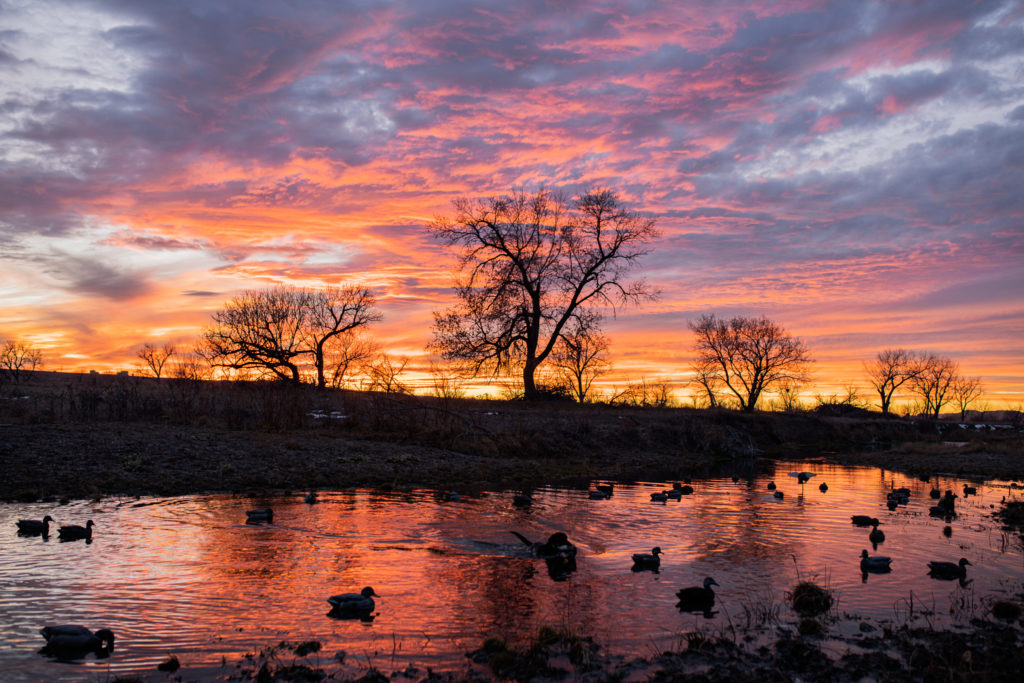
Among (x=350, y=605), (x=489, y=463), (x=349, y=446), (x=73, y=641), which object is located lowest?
(x=350, y=605)

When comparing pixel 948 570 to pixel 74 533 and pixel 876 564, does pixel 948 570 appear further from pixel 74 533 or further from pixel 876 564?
pixel 74 533

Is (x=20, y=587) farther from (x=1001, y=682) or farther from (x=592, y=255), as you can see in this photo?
(x=592, y=255)

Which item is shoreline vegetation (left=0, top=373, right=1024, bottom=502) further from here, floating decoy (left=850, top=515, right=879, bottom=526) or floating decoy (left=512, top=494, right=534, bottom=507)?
floating decoy (left=850, top=515, right=879, bottom=526)

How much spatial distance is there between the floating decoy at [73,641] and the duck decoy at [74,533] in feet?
17.6

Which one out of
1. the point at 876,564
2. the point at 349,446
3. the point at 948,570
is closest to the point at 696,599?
the point at 876,564

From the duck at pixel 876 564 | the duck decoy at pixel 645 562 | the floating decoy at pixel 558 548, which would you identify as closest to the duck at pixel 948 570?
the duck at pixel 876 564

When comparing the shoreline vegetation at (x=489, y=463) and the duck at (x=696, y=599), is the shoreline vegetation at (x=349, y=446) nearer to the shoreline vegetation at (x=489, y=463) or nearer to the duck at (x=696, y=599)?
the shoreline vegetation at (x=489, y=463)

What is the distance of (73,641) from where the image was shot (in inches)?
273

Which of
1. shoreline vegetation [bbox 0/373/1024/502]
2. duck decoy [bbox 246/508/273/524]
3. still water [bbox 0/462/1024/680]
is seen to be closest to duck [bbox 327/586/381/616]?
still water [bbox 0/462/1024/680]

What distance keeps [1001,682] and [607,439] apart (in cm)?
2661

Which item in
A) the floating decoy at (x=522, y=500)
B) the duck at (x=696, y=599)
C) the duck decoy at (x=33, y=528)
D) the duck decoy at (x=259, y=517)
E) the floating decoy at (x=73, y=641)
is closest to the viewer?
the floating decoy at (x=73, y=641)

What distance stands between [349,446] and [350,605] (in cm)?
1664

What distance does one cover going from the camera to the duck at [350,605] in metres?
8.52

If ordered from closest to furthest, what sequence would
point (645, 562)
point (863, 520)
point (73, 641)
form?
point (73, 641) < point (645, 562) < point (863, 520)
